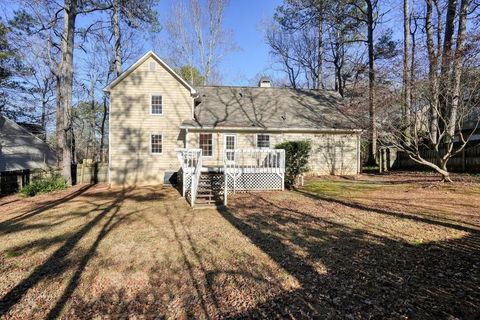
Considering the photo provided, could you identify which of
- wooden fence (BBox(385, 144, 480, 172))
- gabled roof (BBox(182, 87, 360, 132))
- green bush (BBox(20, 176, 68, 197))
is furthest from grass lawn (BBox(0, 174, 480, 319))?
gabled roof (BBox(182, 87, 360, 132))

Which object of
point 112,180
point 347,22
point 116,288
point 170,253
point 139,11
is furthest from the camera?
point 347,22

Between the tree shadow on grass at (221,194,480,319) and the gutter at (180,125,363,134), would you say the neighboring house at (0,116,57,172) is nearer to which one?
the gutter at (180,125,363,134)

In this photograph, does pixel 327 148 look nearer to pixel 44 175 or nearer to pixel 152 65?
pixel 152 65

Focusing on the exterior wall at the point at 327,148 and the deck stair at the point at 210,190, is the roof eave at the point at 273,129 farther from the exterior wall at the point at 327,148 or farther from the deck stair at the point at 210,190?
the deck stair at the point at 210,190

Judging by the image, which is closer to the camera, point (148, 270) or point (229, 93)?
point (148, 270)

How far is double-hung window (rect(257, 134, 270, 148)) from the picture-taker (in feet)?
50.7

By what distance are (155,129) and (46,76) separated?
2066cm

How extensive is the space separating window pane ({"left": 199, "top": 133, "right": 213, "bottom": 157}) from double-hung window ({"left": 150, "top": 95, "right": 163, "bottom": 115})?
253 centimetres

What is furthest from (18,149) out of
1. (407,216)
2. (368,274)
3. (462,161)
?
(462,161)

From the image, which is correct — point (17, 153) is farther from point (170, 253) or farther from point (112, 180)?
point (170, 253)

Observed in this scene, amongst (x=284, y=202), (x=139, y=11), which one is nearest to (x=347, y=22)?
(x=139, y=11)

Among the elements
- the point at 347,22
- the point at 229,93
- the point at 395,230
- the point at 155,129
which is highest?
the point at 347,22

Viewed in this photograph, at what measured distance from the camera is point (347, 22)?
21.7 meters

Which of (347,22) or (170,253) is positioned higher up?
(347,22)
